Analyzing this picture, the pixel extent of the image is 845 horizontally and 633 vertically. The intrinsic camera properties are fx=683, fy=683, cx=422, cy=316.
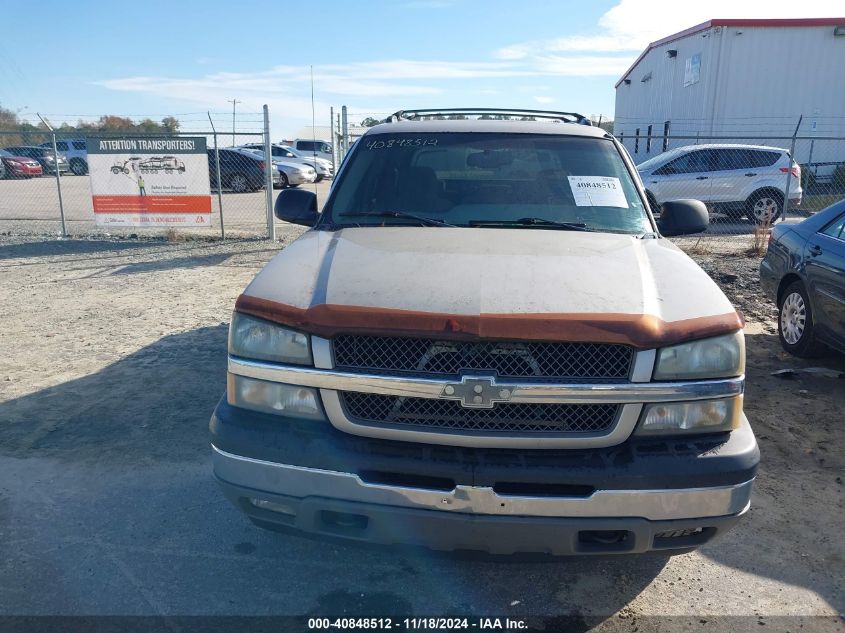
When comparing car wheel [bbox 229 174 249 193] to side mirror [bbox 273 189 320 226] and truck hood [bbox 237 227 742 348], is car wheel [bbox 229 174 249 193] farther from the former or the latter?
truck hood [bbox 237 227 742 348]

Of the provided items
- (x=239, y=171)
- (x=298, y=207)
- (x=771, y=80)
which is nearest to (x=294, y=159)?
(x=239, y=171)

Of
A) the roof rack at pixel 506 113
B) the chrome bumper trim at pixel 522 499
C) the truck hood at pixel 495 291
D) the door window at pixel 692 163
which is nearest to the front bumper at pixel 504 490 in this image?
the chrome bumper trim at pixel 522 499

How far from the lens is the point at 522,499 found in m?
2.35

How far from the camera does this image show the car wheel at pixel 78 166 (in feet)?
106

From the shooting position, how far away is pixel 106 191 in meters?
11.9

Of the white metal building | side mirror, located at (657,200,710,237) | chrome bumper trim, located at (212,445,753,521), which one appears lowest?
chrome bumper trim, located at (212,445,753,521)

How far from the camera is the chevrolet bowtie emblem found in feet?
7.90

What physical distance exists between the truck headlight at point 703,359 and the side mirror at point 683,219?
1648 millimetres

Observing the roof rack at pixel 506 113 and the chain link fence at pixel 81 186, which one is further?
the chain link fence at pixel 81 186

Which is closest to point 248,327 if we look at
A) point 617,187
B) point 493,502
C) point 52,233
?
point 493,502

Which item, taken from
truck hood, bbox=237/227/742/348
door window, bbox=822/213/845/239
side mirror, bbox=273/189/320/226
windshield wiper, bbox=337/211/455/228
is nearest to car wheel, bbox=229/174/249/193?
side mirror, bbox=273/189/320/226

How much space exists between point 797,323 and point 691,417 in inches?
163

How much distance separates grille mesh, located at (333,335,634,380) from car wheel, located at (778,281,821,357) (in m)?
4.10

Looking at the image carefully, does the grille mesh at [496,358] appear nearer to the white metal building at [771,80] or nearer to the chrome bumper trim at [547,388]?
the chrome bumper trim at [547,388]
